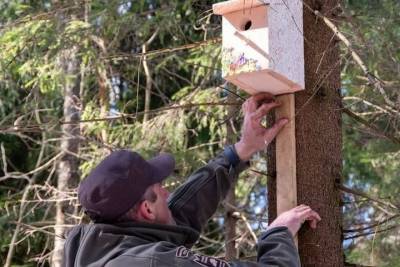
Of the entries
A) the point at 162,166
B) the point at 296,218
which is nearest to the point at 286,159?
the point at 296,218

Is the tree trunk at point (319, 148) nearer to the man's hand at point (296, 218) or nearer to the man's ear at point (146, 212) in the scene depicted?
the man's hand at point (296, 218)

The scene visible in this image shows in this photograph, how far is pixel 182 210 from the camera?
2705 millimetres

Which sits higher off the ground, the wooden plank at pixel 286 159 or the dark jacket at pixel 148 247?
the wooden plank at pixel 286 159

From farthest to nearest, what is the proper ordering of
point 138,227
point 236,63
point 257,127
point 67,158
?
point 67,158
point 257,127
point 236,63
point 138,227

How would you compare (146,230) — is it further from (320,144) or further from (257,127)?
(320,144)

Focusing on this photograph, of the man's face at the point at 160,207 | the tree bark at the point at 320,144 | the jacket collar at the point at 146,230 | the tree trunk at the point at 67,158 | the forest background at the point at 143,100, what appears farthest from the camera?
the tree trunk at the point at 67,158

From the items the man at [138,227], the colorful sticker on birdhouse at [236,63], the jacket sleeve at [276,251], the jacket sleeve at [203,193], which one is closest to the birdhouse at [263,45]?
the colorful sticker on birdhouse at [236,63]

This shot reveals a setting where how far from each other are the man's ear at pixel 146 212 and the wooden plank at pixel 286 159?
0.53 meters

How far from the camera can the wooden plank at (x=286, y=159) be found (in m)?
2.60

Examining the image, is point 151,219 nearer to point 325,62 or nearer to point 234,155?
point 234,155

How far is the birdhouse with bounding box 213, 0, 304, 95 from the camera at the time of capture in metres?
2.52

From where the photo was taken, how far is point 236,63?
2609mm

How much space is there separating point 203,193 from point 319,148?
0.47 metres

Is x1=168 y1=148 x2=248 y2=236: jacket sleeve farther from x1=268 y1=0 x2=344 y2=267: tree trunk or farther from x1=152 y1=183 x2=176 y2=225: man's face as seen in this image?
x1=152 y1=183 x2=176 y2=225: man's face
